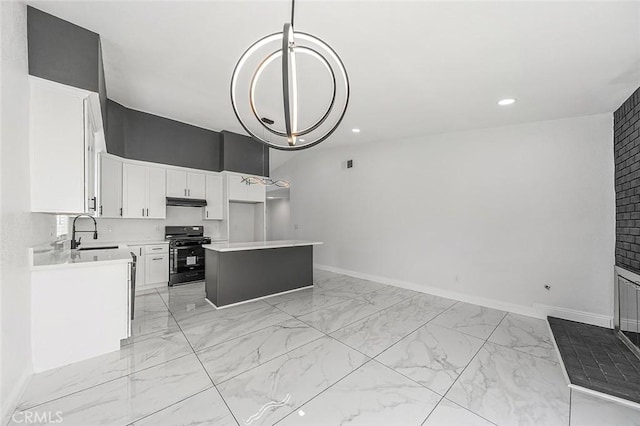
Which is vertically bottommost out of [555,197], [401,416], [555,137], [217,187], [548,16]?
[401,416]

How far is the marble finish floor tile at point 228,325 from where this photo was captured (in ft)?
9.31

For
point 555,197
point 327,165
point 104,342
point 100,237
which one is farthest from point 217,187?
point 555,197

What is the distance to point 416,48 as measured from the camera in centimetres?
240

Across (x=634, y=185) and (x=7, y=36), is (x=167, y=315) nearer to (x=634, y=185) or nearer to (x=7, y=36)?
(x=7, y=36)

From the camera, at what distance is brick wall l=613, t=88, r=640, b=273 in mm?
2799

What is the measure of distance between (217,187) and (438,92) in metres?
4.33

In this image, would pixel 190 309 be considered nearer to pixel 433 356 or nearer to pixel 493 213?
pixel 433 356

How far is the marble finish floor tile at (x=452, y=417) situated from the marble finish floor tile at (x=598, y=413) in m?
0.65

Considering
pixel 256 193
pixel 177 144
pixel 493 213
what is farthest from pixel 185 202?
pixel 493 213

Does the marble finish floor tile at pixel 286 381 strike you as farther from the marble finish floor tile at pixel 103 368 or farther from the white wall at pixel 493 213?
the white wall at pixel 493 213

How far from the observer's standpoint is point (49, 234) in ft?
9.32

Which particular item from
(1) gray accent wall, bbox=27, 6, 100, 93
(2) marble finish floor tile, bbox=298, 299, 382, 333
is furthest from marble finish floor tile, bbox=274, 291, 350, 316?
(1) gray accent wall, bbox=27, 6, 100, 93

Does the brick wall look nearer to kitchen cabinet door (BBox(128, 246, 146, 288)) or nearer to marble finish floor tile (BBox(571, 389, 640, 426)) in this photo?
marble finish floor tile (BBox(571, 389, 640, 426))

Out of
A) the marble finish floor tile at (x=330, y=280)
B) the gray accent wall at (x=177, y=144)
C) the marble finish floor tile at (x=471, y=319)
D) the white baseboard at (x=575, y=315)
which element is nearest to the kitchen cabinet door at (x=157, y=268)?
the gray accent wall at (x=177, y=144)
